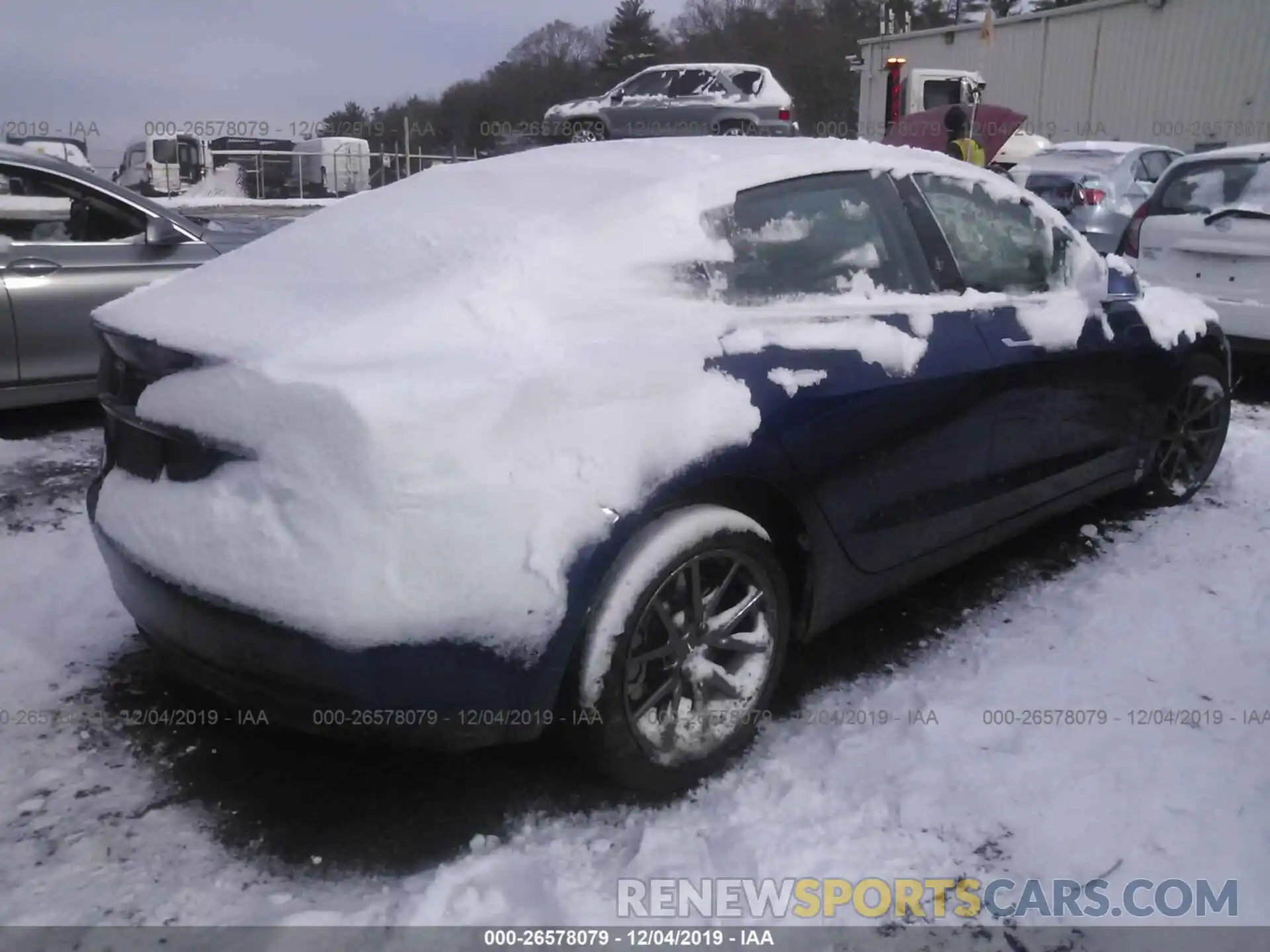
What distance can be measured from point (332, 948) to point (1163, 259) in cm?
654

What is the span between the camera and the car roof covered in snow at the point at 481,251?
2.36 m

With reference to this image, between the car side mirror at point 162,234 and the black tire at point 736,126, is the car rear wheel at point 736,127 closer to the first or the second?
the black tire at point 736,126

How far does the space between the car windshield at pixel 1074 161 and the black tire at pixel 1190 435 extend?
25.7ft

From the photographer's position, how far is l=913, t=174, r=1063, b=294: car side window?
3.38 metres

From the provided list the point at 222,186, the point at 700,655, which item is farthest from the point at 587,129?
the point at 700,655

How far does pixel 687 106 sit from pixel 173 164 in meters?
15.3

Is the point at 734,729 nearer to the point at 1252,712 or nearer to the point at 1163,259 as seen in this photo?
the point at 1252,712

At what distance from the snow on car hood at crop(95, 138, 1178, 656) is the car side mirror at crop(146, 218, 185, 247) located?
10.4 ft

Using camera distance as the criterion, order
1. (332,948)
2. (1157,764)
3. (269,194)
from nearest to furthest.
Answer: (332,948) → (1157,764) → (269,194)

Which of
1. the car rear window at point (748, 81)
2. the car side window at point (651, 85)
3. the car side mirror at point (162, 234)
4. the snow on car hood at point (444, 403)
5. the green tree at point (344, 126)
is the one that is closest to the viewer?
the snow on car hood at point (444, 403)

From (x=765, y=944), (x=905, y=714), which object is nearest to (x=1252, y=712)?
(x=905, y=714)

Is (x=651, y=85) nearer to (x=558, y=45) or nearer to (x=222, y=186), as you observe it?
(x=222, y=186)

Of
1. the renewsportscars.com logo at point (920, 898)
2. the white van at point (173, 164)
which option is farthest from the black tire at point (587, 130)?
Result: the renewsportscars.com logo at point (920, 898)

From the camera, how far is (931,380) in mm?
3057
